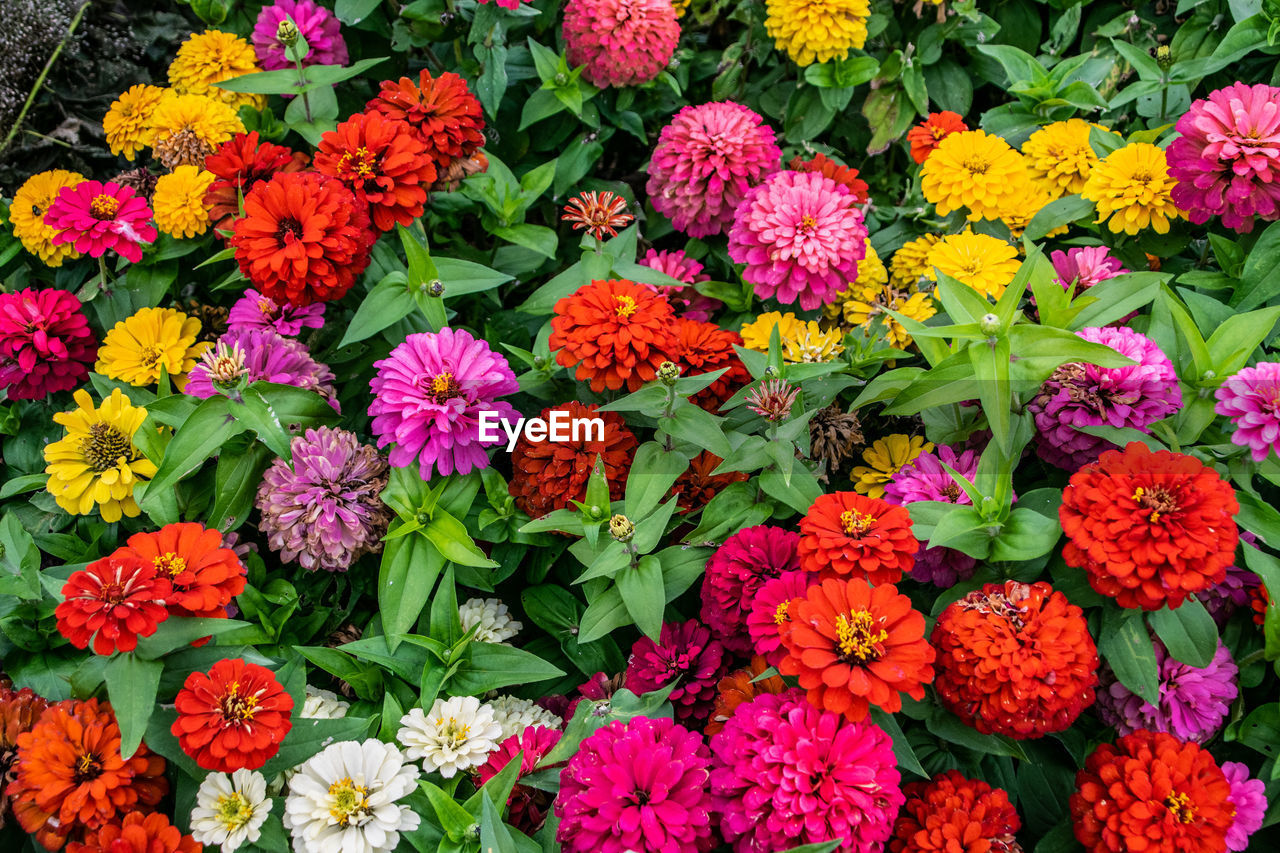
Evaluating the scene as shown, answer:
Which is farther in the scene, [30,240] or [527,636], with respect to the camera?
[30,240]

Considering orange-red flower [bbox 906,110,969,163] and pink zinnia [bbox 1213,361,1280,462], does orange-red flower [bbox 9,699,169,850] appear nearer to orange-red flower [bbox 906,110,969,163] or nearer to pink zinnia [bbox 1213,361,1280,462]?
pink zinnia [bbox 1213,361,1280,462]

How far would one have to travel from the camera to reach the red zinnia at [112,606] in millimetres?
1136

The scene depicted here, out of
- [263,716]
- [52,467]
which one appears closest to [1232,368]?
[263,716]

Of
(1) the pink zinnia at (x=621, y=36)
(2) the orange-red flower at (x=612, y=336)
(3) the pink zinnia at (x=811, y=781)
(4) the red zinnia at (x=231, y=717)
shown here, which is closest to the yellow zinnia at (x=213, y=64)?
(1) the pink zinnia at (x=621, y=36)

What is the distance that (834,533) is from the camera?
3.94 ft

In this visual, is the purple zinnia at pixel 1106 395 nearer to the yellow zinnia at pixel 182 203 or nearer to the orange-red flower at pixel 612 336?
the orange-red flower at pixel 612 336

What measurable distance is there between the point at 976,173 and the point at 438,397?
1.15 meters

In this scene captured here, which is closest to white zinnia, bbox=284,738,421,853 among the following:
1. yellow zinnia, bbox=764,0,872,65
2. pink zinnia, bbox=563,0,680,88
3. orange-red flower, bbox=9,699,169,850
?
orange-red flower, bbox=9,699,169,850

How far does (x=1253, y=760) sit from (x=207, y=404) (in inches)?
69.4

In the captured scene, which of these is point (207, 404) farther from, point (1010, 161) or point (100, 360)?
point (1010, 161)

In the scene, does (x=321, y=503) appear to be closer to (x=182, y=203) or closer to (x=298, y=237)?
(x=298, y=237)

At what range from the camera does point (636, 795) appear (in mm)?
1119

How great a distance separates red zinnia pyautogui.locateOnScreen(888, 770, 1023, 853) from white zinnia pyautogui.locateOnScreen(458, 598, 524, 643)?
71 centimetres

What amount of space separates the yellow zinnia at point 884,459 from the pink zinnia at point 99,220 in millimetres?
1485
